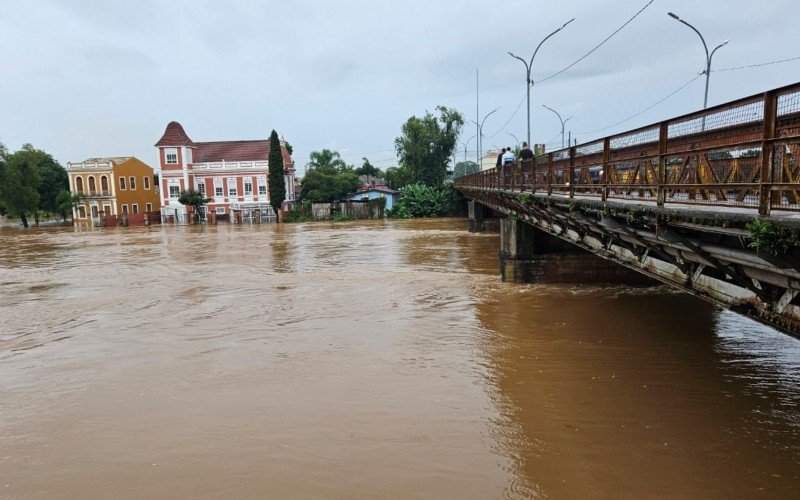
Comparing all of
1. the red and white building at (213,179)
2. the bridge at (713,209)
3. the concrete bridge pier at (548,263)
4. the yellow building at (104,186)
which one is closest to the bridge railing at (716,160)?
the bridge at (713,209)

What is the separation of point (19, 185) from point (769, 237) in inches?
2832

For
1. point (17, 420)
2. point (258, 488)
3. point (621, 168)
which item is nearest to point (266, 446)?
point (258, 488)

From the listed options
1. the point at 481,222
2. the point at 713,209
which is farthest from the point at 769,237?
the point at 481,222

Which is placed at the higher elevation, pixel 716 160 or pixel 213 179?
pixel 213 179

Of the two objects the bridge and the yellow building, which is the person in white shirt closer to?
the bridge

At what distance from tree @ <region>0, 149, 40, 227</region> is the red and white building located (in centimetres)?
1736

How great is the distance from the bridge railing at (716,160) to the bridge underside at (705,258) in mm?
348

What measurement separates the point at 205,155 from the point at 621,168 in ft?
188

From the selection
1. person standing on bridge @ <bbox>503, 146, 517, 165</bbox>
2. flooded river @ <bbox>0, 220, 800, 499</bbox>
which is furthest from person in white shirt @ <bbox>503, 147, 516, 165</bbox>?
flooded river @ <bbox>0, 220, 800, 499</bbox>

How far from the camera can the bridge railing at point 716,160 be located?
484 centimetres

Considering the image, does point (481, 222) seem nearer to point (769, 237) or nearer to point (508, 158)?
point (508, 158)

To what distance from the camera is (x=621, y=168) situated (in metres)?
10.3

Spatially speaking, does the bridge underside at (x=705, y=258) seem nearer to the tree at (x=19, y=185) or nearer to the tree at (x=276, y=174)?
the tree at (x=276, y=174)

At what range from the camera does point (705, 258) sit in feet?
20.3
